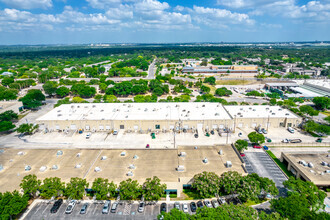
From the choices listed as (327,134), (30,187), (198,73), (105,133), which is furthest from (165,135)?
(198,73)

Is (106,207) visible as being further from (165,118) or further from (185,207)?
(165,118)

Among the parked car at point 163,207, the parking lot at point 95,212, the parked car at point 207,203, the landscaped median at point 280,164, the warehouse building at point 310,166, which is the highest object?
the warehouse building at point 310,166

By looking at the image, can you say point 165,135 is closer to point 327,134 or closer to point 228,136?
point 228,136

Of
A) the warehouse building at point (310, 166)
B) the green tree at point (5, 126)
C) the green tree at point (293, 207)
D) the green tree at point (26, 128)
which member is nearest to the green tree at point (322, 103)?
the warehouse building at point (310, 166)

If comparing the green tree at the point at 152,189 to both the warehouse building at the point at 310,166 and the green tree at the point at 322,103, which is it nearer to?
the warehouse building at the point at 310,166

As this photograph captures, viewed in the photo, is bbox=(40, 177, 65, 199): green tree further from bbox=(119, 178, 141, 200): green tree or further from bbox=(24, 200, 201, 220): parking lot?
bbox=(119, 178, 141, 200): green tree

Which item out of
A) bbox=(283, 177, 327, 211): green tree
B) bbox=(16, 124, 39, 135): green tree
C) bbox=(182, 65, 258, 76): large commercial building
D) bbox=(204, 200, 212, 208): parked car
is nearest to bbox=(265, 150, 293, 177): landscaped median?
bbox=(283, 177, 327, 211): green tree
